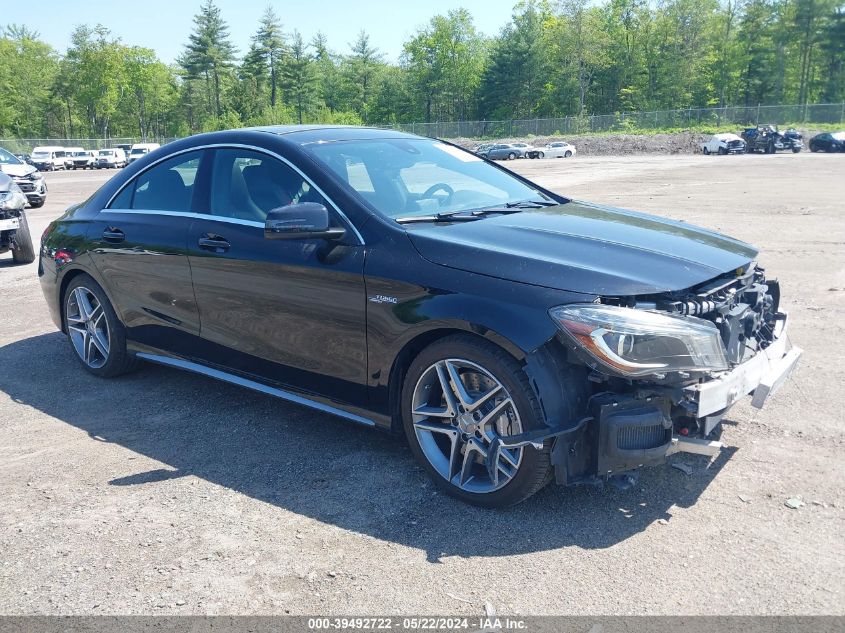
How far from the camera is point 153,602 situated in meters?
2.94

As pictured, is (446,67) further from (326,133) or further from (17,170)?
(326,133)

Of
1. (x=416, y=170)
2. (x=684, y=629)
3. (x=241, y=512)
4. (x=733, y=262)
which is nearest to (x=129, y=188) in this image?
(x=416, y=170)

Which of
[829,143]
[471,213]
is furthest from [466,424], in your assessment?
[829,143]

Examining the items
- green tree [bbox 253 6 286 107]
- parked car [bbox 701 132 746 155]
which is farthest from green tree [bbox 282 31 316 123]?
parked car [bbox 701 132 746 155]

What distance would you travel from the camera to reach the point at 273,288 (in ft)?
13.9

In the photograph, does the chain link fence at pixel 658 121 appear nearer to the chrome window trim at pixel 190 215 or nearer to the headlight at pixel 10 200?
the headlight at pixel 10 200

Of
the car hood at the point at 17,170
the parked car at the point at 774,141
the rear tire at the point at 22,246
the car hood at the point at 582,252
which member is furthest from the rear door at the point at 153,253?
the parked car at the point at 774,141

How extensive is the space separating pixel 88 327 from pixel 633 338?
166 inches

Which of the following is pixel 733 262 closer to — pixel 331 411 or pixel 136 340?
pixel 331 411

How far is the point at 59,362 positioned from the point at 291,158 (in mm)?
3151

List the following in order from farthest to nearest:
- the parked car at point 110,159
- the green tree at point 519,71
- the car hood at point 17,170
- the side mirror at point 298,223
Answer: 1. the green tree at point 519,71
2. the parked car at point 110,159
3. the car hood at point 17,170
4. the side mirror at point 298,223

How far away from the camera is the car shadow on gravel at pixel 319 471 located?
3406 mm

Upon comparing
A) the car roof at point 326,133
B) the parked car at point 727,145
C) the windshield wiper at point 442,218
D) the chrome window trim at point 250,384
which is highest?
the parked car at point 727,145

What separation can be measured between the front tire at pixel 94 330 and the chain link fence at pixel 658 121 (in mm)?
56636
